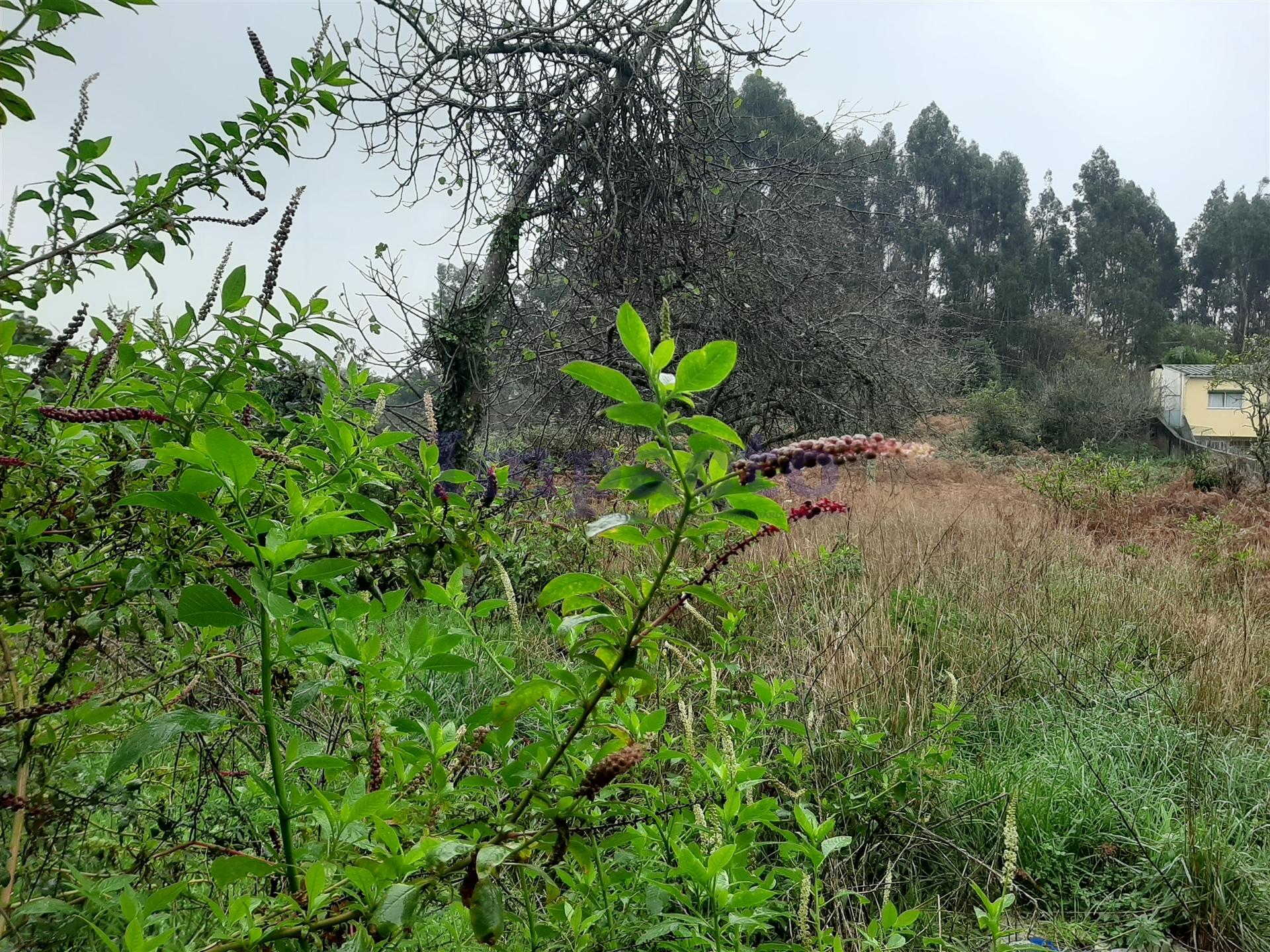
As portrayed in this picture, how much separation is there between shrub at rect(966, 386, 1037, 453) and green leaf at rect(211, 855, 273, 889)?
26387mm

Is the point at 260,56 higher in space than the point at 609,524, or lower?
higher

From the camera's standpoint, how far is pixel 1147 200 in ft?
181

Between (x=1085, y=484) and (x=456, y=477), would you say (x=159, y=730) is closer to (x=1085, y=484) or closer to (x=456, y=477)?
(x=456, y=477)

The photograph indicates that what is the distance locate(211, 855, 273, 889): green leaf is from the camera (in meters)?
0.70

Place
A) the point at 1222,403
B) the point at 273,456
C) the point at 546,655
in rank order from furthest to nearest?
1. the point at 1222,403
2. the point at 546,655
3. the point at 273,456

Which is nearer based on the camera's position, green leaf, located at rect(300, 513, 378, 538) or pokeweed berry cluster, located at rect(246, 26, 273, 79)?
green leaf, located at rect(300, 513, 378, 538)

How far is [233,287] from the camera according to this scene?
105 cm

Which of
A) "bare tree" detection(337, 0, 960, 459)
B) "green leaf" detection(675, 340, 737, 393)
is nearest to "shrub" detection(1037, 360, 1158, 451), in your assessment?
"bare tree" detection(337, 0, 960, 459)

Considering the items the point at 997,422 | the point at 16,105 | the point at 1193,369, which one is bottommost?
the point at 997,422

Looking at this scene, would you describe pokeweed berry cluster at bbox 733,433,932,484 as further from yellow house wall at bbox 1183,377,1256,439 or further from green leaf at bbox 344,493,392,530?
yellow house wall at bbox 1183,377,1256,439

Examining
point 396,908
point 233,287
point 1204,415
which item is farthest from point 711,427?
point 1204,415

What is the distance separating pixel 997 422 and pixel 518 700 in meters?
27.2

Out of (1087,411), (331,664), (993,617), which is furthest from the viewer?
(1087,411)

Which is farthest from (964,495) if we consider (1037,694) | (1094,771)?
(1094,771)
